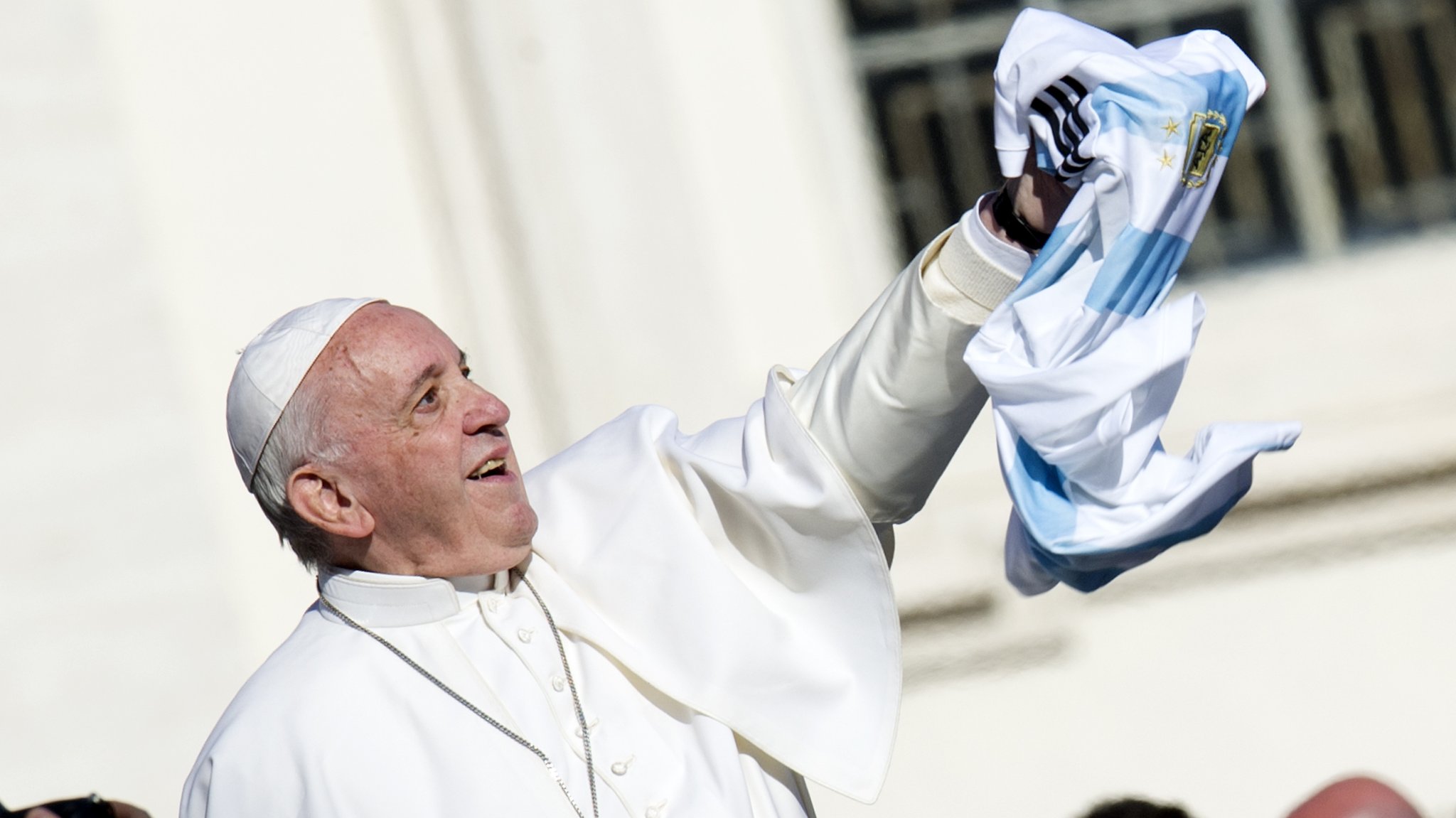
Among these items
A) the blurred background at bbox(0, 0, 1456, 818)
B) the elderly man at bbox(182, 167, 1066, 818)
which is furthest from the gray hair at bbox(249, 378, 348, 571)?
the blurred background at bbox(0, 0, 1456, 818)

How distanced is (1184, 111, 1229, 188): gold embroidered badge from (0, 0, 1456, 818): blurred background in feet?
8.41

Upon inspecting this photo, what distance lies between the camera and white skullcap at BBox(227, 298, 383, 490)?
8.50 ft

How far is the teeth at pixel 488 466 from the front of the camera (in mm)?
2547

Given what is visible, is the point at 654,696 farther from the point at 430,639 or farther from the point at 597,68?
the point at 597,68

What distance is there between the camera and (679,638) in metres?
2.62

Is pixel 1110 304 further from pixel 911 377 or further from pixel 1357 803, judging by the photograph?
pixel 1357 803

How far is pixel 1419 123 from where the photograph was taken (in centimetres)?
559

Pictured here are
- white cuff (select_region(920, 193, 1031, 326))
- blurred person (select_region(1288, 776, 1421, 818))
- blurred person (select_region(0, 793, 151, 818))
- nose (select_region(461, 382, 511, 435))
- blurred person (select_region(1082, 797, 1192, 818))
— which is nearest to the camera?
white cuff (select_region(920, 193, 1031, 326))

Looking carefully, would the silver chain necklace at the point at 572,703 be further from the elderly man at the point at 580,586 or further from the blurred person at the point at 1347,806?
the blurred person at the point at 1347,806

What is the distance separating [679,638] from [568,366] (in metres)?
2.22

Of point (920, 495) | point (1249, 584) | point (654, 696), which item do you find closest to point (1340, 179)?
point (1249, 584)

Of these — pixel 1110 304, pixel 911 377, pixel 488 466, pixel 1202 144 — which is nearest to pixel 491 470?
pixel 488 466

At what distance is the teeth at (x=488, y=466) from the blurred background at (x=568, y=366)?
85.8 inches

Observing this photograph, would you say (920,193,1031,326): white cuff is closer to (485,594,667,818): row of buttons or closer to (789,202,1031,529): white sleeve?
(789,202,1031,529): white sleeve
